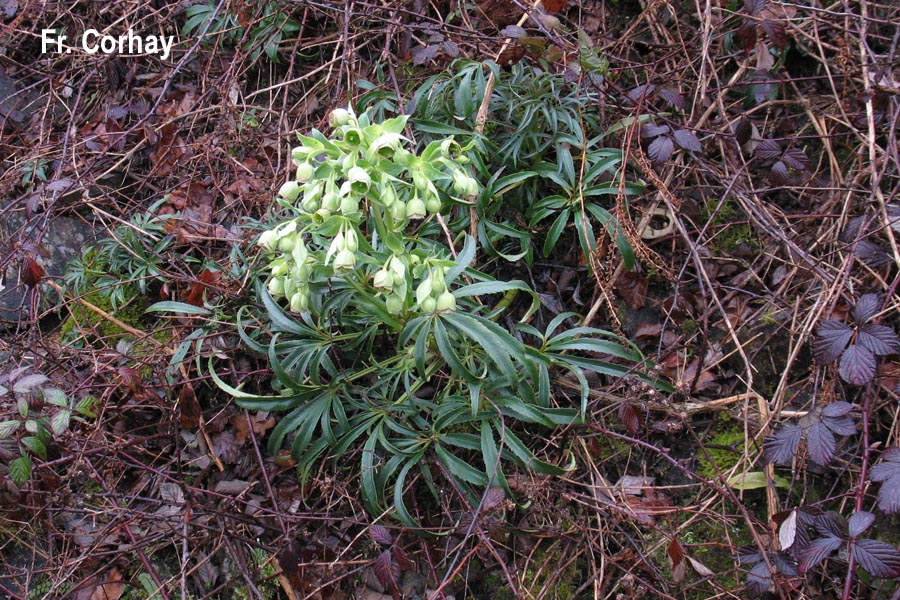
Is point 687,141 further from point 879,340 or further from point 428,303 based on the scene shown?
point 428,303

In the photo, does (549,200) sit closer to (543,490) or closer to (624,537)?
(543,490)

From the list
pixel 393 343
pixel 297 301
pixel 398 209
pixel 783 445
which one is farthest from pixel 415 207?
pixel 783 445

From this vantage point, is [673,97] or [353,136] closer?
[353,136]

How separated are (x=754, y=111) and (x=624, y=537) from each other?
1.74 m

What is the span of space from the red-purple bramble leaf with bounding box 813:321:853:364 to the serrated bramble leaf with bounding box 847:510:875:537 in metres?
0.45

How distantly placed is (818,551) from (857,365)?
0.53 metres

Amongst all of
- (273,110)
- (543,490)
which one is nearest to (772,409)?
(543,490)

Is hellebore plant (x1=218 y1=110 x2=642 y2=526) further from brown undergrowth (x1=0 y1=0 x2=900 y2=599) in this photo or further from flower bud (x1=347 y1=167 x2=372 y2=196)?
brown undergrowth (x1=0 y1=0 x2=900 y2=599)

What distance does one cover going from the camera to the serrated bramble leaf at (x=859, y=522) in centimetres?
173

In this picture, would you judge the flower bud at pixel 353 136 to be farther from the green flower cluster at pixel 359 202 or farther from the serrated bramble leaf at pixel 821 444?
the serrated bramble leaf at pixel 821 444

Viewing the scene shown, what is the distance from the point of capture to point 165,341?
261cm

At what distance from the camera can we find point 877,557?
172 cm

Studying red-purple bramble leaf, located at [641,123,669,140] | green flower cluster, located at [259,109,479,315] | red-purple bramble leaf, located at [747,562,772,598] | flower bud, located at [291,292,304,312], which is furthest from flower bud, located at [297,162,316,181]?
red-purple bramble leaf, located at [747,562,772,598]

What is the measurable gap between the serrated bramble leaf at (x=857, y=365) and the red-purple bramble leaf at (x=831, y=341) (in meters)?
0.03
